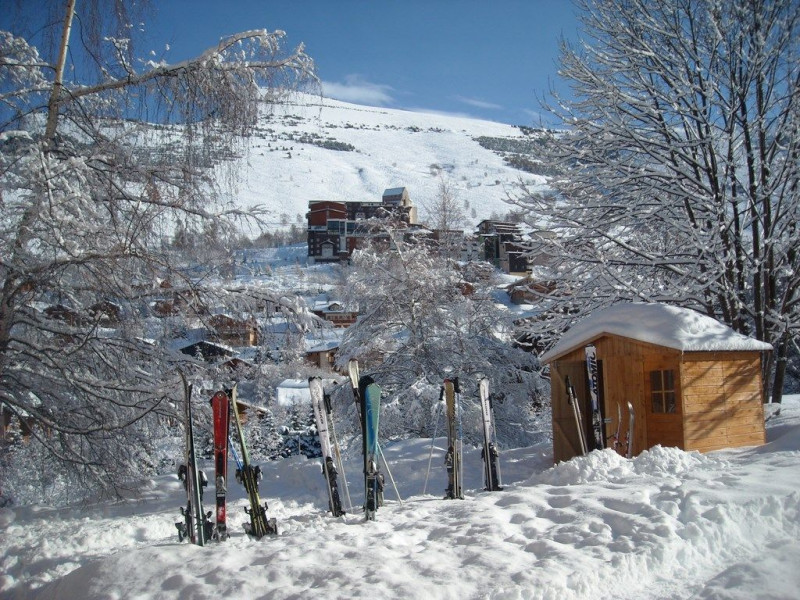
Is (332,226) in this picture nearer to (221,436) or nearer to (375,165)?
(221,436)

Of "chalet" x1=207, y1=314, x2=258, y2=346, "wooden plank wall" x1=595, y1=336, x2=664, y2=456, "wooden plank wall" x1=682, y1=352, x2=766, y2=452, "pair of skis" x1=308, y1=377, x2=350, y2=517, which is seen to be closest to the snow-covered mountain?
"wooden plank wall" x1=595, y1=336, x2=664, y2=456

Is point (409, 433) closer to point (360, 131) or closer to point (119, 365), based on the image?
point (119, 365)

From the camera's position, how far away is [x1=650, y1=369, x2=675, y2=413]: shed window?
944 centimetres

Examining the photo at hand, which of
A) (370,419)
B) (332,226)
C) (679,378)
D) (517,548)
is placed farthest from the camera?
(332,226)

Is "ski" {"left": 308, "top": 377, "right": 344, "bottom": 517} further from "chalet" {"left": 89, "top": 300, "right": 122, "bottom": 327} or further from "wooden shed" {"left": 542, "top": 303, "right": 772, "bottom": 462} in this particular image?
"wooden shed" {"left": 542, "top": 303, "right": 772, "bottom": 462}

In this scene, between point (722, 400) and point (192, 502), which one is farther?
point (722, 400)

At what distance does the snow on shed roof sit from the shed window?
0.61 meters

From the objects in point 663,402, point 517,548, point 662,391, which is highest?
point 662,391

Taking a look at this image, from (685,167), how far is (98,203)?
35.9 feet

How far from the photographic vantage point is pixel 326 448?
800 cm

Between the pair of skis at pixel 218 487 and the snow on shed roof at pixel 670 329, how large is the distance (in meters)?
5.94

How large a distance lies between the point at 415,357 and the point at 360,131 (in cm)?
17955

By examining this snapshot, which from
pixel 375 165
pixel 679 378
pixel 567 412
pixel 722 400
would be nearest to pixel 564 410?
pixel 567 412

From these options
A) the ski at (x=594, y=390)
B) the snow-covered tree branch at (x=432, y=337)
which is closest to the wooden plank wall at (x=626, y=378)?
the ski at (x=594, y=390)
